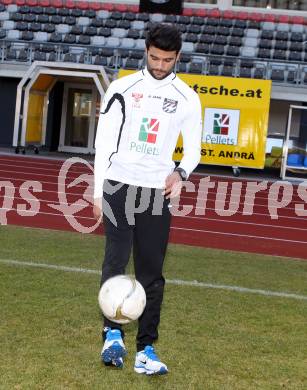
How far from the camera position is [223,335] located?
4.73 metres

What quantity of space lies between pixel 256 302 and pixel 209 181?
12.6 meters

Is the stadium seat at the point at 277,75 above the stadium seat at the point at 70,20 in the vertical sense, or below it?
below

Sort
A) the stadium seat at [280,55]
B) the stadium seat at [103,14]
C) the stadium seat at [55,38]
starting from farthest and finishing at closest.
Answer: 1. the stadium seat at [103,14]
2. the stadium seat at [55,38]
3. the stadium seat at [280,55]

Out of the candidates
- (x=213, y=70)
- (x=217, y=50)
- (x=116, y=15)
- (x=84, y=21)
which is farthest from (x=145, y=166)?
(x=116, y=15)

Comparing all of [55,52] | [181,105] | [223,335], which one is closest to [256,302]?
[223,335]

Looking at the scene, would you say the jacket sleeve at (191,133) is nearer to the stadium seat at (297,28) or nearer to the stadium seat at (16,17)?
Result: the stadium seat at (297,28)

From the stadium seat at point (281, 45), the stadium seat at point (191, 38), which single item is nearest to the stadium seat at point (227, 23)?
the stadium seat at point (191, 38)

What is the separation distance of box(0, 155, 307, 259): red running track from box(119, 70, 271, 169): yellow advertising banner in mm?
932

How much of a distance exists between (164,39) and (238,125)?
640 inches

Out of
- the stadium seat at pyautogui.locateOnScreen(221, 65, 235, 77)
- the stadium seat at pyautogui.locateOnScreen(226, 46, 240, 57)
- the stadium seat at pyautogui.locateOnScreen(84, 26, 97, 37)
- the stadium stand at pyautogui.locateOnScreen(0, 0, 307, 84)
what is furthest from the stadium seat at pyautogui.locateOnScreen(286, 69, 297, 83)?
the stadium seat at pyautogui.locateOnScreen(84, 26, 97, 37)

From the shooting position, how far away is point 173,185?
370cm

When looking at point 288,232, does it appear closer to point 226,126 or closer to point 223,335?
point 223,335

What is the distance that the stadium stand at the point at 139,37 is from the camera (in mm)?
22078

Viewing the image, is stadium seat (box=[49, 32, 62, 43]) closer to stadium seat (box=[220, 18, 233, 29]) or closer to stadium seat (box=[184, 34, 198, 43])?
stadium seat (box=[184, 34, 198, 43])
